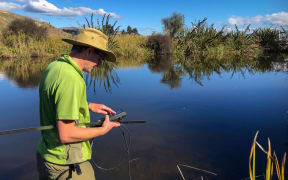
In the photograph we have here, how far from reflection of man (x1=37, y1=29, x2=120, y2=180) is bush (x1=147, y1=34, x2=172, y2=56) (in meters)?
19.4

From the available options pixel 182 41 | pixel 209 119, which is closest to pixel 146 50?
pixel 182 41

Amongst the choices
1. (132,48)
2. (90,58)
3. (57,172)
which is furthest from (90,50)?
(132,48)

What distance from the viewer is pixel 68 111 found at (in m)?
1.53

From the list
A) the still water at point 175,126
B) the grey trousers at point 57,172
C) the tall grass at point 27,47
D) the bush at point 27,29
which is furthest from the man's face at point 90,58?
Result: the bush at point 27,29

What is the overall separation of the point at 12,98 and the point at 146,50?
1550cm

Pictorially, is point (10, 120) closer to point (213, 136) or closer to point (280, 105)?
point (213, 136)

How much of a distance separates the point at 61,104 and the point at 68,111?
0.21 ft

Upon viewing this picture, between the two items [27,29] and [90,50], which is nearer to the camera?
[90,50]

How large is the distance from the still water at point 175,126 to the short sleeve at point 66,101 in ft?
5.57

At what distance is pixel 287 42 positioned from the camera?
2122 centimetres

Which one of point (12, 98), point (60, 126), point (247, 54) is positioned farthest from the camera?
point (247, 54)

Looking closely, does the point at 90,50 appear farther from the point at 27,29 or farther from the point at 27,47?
the point at 27,29

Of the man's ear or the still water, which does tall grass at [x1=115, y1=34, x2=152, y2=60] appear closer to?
the still water

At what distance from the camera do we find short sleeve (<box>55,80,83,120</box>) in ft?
5.02
